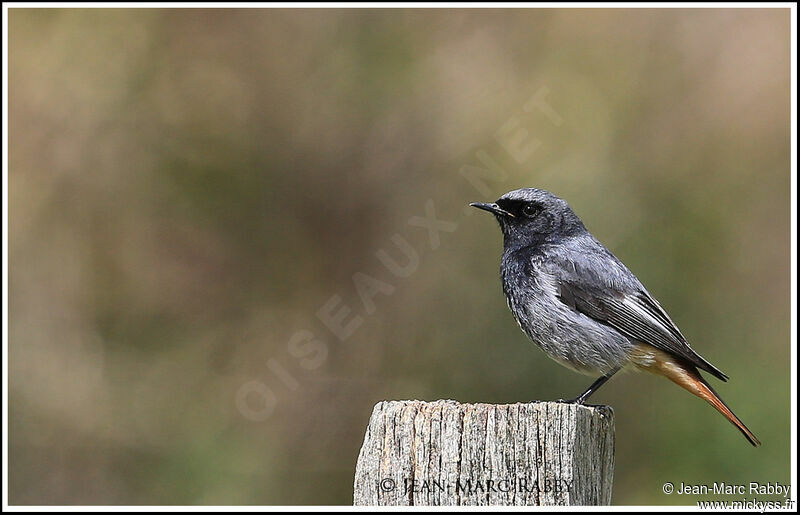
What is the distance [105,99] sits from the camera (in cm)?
815

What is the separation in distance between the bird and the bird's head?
7 centimetres

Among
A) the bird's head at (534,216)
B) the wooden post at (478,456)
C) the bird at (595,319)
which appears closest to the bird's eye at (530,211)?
the bird's head at (534,216)

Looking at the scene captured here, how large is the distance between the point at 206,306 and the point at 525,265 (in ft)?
11.9

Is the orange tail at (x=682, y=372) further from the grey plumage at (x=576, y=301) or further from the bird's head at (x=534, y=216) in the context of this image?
the bird's head at (x=534, y=216)

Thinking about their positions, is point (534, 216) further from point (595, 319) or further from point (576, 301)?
point (595, 319)

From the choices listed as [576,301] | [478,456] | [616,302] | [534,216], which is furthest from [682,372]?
[478,456]

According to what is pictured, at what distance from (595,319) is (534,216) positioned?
2.46 ft

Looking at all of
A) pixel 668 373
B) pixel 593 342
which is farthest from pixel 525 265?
pixel 668 373

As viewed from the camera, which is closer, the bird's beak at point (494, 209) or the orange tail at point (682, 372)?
the orange tail at point (682, 372)

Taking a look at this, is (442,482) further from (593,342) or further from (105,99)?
(105,99)

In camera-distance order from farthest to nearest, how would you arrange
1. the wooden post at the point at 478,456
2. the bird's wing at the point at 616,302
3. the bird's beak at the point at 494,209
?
1. the bird's beak at the point at 494,209
2. the bird's wing at the point at 616,302
3. the wooden post at the point at 478,456

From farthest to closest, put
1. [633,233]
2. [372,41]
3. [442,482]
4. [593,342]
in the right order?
[372,41] < [633,233] < [593,342] < [442,482]

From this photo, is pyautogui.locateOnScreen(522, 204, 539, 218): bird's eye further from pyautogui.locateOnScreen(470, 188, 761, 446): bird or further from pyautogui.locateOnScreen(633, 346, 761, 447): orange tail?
pyautogui.locateOnScreen(633, 346, 761, 447): orange tail

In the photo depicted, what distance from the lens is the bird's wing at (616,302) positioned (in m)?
4.99
